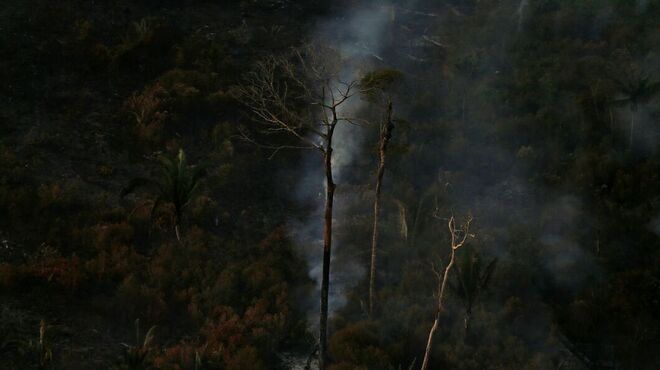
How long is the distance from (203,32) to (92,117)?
7.95 m

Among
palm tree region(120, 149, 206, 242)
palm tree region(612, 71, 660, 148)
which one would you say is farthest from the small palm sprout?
palm tree region(612, 71, 660, 148)

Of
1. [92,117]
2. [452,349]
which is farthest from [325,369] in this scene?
[92,117]

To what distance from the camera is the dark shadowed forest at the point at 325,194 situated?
1373 centimetres

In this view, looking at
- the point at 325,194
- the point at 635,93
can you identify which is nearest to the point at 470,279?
the point at 325,194

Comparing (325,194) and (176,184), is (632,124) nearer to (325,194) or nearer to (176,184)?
(325,194)

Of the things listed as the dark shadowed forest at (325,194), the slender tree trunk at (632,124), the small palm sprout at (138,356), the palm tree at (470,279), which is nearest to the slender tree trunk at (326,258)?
the dark shadowed forest at (325,194)

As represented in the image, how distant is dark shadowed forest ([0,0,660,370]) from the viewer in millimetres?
13734

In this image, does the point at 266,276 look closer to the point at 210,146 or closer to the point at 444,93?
the point at 210,146

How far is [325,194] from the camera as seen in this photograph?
65.8 feet

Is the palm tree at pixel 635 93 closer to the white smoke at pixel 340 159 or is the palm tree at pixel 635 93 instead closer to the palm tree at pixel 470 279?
the white smoke at pixel 340 159

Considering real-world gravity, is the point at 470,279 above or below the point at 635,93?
below

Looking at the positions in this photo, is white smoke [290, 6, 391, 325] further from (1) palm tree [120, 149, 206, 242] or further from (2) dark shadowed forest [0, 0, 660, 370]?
(1) palm tree [120, 149, 206, 242]

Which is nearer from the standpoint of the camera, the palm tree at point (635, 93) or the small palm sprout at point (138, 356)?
the small palm sprout at point (138, 356)

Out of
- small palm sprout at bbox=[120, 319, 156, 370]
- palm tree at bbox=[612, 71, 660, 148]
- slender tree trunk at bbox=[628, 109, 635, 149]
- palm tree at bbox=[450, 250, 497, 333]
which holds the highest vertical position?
palm tree at bbox=[612, 71, 660, 148]
